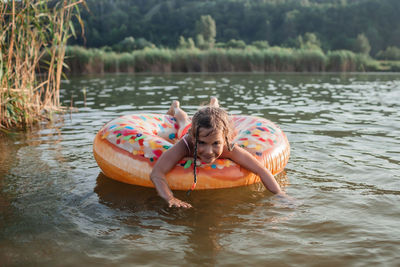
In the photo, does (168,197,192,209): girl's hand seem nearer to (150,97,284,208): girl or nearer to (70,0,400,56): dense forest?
(150,97,284,208): girl

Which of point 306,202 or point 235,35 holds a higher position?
point 235,35

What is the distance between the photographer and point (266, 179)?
3443 mm

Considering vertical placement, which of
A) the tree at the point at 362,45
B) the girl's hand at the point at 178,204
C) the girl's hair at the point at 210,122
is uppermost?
the tree at the point at 362,45

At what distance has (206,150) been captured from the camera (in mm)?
3168

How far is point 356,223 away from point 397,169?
5.09ft

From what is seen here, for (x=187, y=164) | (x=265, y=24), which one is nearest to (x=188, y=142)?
(x=187, y=164)

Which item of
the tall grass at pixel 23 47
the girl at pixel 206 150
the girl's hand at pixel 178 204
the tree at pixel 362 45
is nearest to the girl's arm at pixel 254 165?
the girl at pixel 206 150

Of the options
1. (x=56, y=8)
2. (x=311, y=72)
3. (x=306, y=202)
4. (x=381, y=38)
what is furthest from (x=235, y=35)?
(x=306, y=202)

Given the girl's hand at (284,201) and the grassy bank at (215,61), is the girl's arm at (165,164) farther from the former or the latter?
the grassy bank at (215,61)

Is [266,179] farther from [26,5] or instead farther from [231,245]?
[26,5]

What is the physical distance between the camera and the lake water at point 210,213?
2.46m

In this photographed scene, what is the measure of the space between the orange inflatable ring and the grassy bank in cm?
1506

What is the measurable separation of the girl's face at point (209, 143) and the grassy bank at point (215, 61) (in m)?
16.1

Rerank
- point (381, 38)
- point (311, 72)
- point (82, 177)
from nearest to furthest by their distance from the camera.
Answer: point (82, 177) → point (311, 72) → point (381, 38)
